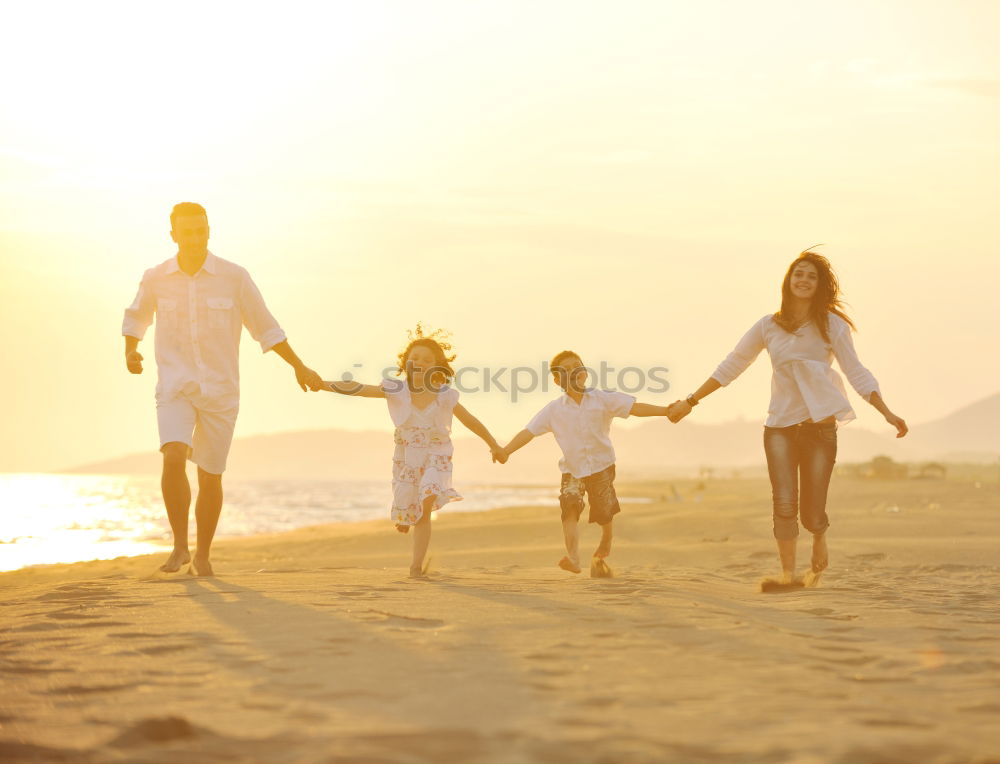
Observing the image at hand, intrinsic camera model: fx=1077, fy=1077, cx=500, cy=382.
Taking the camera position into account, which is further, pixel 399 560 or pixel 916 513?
pixel 916 513

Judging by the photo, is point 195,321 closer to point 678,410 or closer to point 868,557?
point 678,410

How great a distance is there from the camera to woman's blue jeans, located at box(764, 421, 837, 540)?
6926 mm

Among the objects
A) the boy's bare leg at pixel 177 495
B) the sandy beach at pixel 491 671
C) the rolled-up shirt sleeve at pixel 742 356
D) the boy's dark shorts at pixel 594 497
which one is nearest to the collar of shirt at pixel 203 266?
the boy's bare leg at pixel 177 495

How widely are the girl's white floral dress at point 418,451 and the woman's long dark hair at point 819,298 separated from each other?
230 cm

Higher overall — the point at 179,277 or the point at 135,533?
the point at 179,277

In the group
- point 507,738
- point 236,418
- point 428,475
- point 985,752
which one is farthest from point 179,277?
point 985,752

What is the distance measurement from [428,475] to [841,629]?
10.7ft

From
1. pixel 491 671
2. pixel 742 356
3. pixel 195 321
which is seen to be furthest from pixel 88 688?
pixel 742 356

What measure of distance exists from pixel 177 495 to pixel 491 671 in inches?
151

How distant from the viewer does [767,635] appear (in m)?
4.36

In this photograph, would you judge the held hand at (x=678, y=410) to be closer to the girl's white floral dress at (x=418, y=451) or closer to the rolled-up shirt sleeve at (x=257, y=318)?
the girl's white floral dress at (x=418, y=451)

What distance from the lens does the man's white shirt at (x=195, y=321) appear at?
6.91 metres

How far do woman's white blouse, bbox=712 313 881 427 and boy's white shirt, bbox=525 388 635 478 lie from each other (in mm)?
1287

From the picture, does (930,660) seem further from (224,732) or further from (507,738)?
(224,732)
